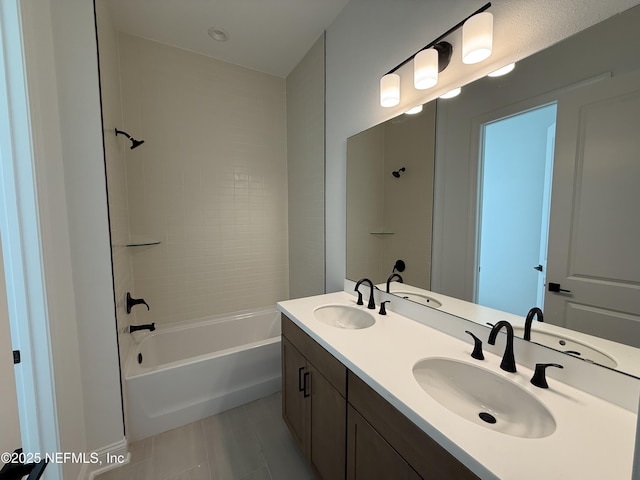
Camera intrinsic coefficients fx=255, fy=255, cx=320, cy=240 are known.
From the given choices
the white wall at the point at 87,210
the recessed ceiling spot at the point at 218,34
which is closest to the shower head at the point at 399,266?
the white wall at the point at 87,210

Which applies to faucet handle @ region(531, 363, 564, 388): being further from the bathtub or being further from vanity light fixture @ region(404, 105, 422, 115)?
the bathtub

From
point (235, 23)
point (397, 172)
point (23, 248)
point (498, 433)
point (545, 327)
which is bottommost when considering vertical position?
point (498, 433)

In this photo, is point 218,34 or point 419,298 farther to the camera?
point 218,34

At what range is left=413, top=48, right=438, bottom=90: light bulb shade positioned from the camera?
1.15m

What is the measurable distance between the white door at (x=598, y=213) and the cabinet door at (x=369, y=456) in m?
0.70

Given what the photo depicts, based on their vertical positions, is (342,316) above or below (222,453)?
above

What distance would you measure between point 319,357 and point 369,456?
402mm

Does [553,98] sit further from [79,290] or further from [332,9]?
[79,290]

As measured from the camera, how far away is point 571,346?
0.83 meters

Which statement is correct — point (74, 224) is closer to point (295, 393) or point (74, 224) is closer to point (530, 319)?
point (295, 393)

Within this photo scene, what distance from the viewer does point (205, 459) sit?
148 cm

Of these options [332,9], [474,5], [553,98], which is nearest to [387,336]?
[553,98]

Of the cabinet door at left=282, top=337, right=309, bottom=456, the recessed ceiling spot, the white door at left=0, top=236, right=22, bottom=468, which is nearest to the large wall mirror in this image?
the cabinet door at left=282, top=337, right=309, bottom=456

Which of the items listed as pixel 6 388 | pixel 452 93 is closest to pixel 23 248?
pixel 6 388
